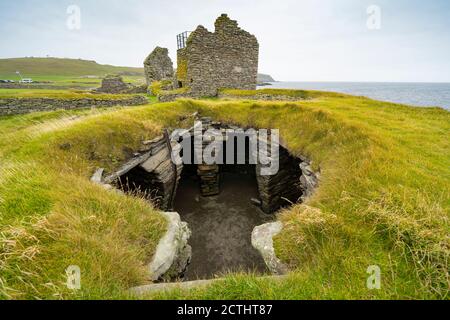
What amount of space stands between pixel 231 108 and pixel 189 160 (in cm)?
442

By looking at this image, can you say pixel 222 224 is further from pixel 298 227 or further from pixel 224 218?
pixel 298 227

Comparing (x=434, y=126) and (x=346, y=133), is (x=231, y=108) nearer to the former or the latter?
(x=346, y=133)

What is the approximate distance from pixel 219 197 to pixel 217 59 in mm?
16290

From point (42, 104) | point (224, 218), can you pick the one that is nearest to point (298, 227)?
point (224, 218)

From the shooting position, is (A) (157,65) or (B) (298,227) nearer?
(B) (298,227)

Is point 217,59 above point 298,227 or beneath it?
above

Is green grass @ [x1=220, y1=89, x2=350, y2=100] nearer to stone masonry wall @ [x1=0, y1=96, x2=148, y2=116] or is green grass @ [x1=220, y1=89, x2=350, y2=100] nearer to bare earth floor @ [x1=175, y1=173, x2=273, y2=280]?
bare earth floor @ [x1=175, y1=173, x2=273, y2=280]

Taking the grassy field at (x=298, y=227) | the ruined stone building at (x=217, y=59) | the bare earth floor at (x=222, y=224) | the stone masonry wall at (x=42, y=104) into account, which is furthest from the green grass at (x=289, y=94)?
the grassy field at (x=298, y=227)

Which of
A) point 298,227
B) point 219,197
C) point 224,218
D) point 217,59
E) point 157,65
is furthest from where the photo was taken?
point 157,65

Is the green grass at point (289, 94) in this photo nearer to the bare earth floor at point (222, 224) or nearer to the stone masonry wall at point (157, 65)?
the bare earth floor at point (222, 224)

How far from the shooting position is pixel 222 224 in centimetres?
1284

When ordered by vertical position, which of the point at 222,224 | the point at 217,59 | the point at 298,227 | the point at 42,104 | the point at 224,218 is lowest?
the point at 222,224

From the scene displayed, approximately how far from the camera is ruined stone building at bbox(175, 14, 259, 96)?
23.4 metres

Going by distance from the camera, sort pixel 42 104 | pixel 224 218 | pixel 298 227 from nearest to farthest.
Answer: pixel 298 227 → pixel 224 218 → pixel 42 104
